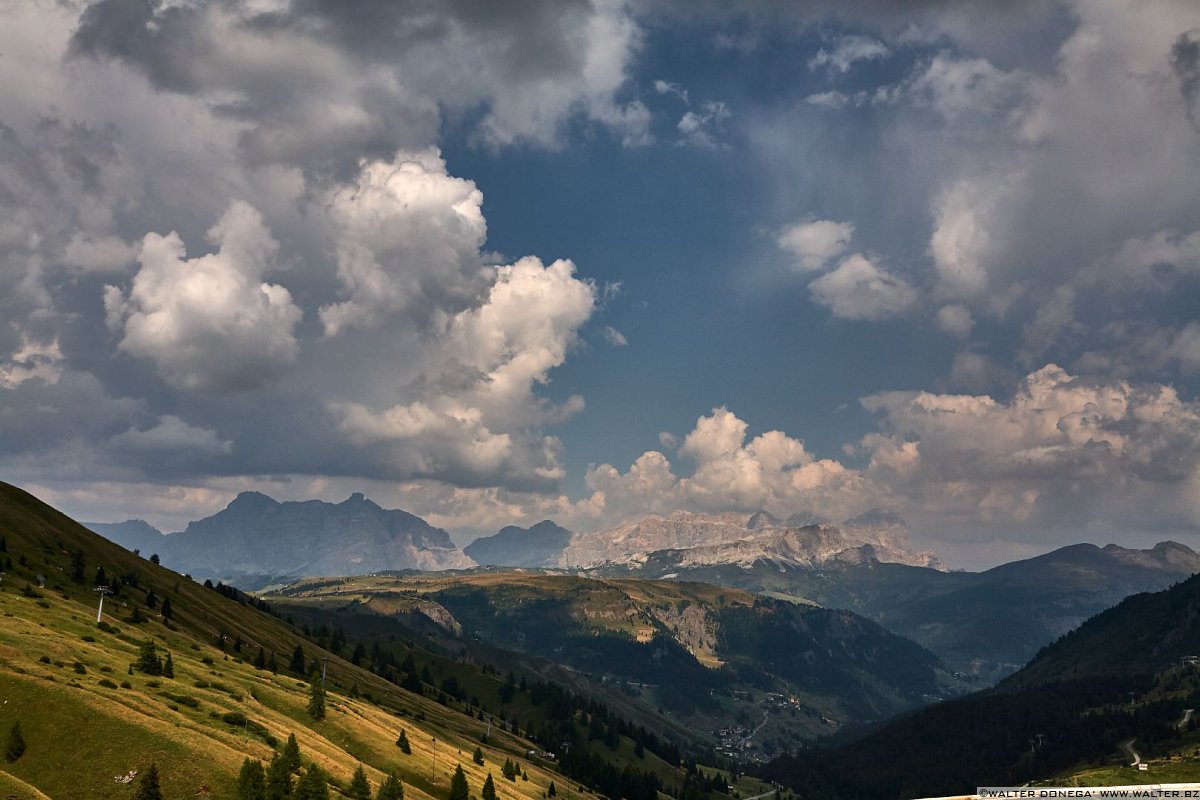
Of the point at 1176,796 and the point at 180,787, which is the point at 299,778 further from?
the point at 1176,796

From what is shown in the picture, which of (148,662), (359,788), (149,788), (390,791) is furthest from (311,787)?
(148,662)

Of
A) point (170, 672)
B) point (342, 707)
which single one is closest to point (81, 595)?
point (342, 707)

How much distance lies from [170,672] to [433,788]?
47341 mm

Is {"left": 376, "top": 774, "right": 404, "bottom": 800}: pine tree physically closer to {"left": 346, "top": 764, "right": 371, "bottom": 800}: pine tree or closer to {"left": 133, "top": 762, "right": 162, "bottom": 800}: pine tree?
{"left": 346, "top": 764, "right": 371, "bottom": 800}: pine tree

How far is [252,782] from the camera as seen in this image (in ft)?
291

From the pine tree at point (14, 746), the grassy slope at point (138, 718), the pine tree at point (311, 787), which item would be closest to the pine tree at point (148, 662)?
the grassy slope at point (138, 718)

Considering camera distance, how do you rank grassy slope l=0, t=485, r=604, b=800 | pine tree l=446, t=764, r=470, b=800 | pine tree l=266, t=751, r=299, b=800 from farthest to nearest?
pine tree l=446, t=764, r=470, b=800 → pine tree l=266, t=751, r=299, b=800 → grassy slope l=0, t=485, r=604, b=800

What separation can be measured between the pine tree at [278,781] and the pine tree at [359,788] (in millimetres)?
14488

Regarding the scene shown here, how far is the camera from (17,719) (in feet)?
295

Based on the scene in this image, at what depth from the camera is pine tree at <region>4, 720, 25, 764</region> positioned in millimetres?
86125

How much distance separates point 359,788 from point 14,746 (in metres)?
38.3

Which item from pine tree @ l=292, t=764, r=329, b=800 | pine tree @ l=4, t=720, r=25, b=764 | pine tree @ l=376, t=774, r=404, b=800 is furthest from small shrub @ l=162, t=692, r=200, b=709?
pine tree @ l=376, t=774, r=404, b=800

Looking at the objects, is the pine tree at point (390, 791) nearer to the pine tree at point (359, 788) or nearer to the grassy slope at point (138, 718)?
the pine tree at point (359, 788)

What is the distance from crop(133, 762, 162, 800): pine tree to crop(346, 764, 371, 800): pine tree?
28649 mm
